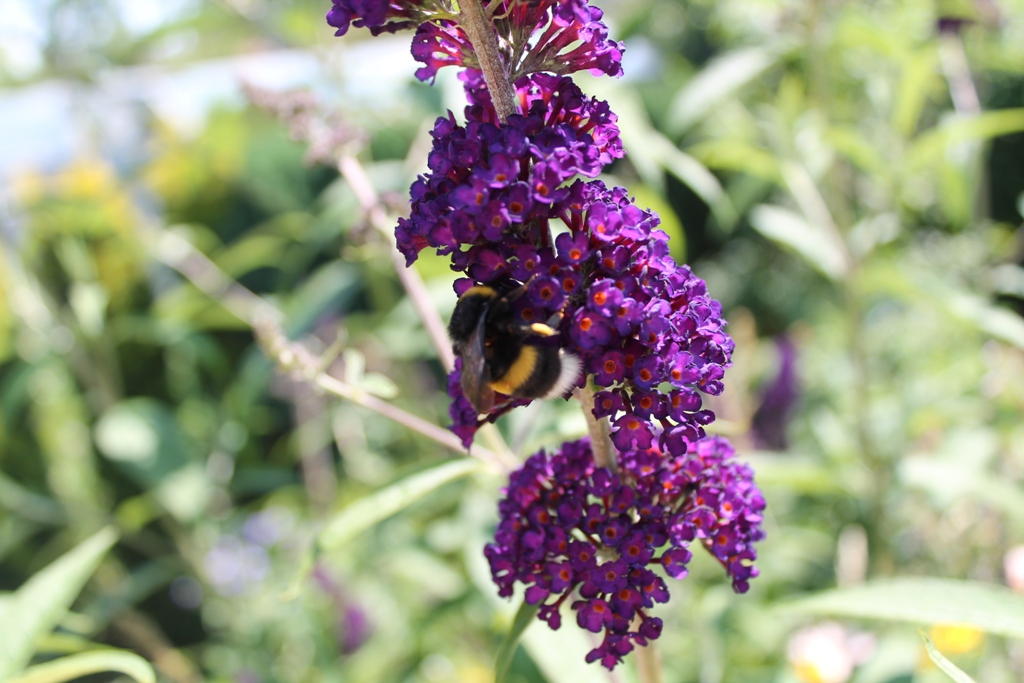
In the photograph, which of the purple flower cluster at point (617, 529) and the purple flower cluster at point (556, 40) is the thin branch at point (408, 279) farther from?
the purple flower cluster at point (556, 40)

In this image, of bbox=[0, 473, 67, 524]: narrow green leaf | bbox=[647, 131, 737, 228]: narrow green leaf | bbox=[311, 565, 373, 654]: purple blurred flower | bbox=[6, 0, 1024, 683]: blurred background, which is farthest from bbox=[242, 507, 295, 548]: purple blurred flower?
bbox=[647, 131, 737, 228]: narrow green leaf

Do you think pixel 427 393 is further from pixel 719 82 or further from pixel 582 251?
pixel 582 251

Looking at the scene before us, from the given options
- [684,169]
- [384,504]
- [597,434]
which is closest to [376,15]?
[597,434]

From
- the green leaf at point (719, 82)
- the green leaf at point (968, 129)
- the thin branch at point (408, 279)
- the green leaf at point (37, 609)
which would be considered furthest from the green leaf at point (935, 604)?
the green leaf at point (719, 82)

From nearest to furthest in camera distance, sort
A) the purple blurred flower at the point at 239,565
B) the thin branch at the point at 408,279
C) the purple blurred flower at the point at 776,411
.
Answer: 1. the thin branch at the point at 408,279
2. the purple blurred flower at the point at 776,411
3. the purple blurred flower at the point at 239,565

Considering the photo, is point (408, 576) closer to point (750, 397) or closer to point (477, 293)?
point (750, 397)

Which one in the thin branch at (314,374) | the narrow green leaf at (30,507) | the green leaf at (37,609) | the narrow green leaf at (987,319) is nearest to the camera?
the green leaf at (37,609)

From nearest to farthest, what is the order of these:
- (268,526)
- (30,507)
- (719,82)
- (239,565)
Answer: (719,82), (30,507), (239,565), (268,526)
